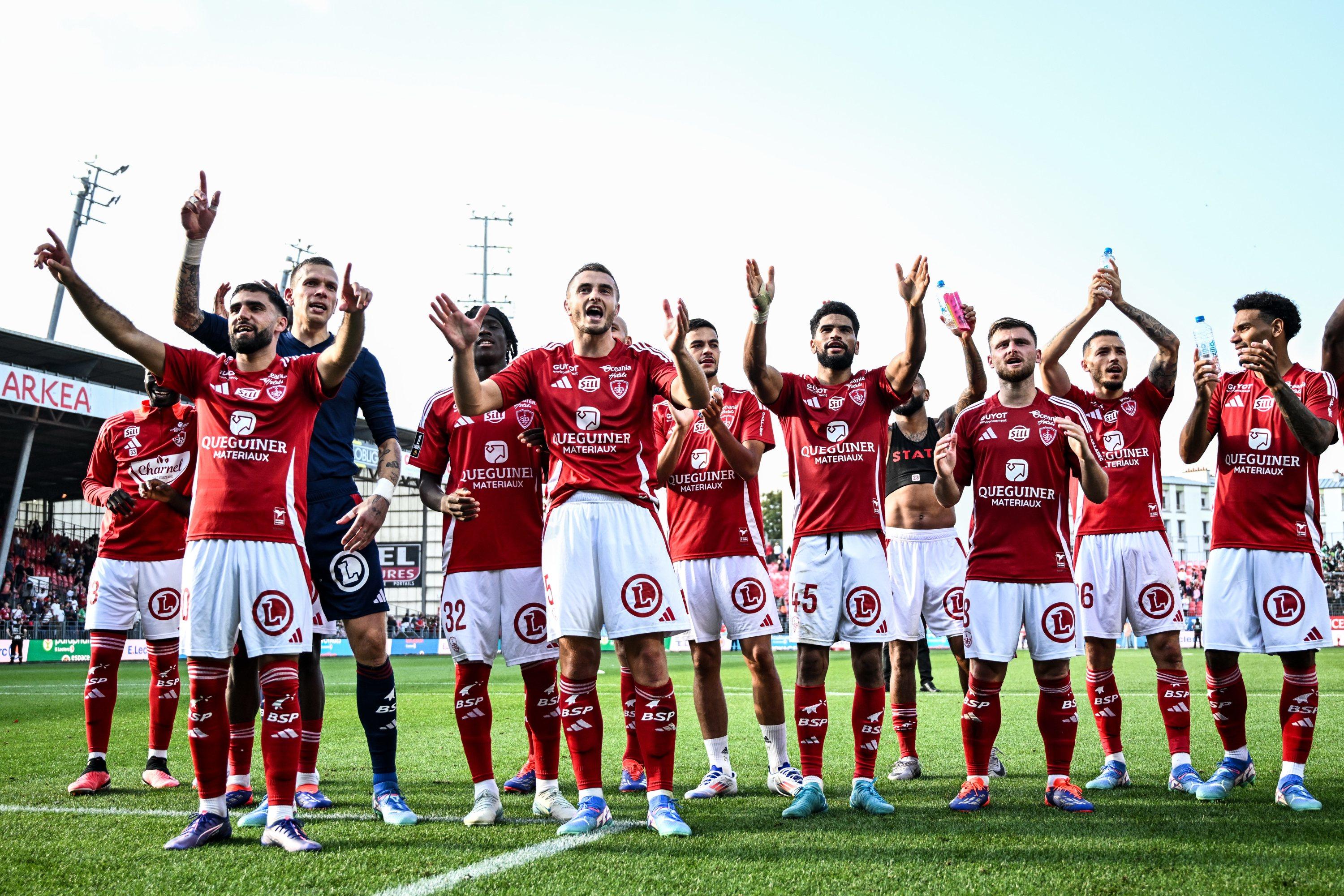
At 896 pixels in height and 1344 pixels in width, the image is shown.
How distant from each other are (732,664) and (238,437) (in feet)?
65.5

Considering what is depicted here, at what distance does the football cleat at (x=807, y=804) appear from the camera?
5.47 m

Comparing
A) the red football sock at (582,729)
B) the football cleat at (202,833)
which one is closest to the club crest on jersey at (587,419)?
the red football sock at (582,729)

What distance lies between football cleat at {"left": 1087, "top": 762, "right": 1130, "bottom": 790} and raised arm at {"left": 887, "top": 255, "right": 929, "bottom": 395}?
9.08 ft

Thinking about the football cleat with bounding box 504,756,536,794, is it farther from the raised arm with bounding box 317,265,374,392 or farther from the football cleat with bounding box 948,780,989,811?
the raised arm with bounding box 317,265,374,392

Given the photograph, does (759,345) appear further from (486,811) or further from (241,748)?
(241,748)

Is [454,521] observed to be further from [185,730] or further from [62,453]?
[62,453]

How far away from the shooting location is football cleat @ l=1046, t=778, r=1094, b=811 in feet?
18.1

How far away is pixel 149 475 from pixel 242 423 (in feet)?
8.72

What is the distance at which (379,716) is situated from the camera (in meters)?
5.73

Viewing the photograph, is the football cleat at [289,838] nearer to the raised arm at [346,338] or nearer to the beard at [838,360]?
the raised arm at [346,338]

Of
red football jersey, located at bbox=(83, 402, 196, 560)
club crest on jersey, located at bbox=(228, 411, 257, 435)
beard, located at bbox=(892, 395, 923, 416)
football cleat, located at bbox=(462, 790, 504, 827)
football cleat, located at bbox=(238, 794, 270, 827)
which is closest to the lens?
club crest on jersey, located at bbox=(228, 411, 257, 435)

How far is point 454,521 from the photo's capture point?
19.8 feet

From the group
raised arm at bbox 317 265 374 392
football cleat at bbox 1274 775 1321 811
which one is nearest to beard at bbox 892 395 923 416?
football cleat at bbox 1274 775 1321 811

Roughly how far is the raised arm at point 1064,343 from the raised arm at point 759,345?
200 cm
